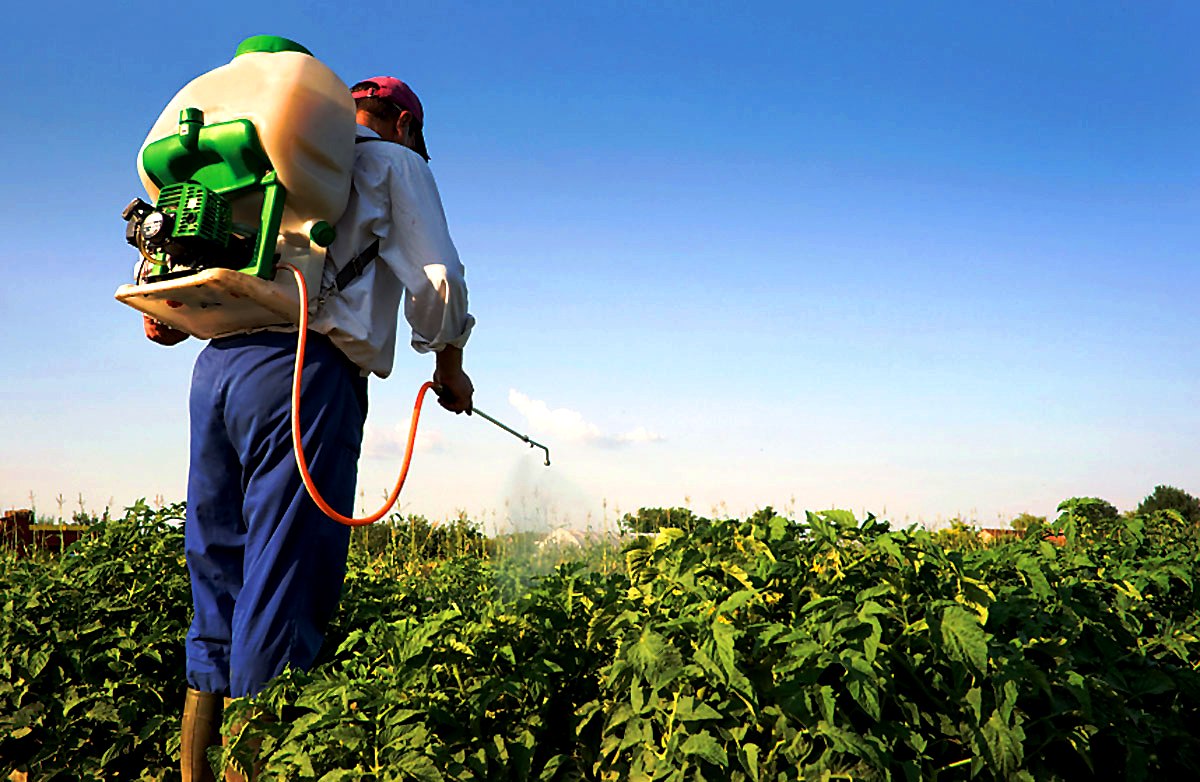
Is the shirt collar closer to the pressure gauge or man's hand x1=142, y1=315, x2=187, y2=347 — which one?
the pressure gauge

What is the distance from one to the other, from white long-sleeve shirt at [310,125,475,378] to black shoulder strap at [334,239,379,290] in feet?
0.05

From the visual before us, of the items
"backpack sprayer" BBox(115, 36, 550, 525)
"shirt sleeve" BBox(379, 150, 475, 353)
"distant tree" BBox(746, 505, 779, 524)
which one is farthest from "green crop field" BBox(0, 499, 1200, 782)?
"shirt sleeve" BBox(379, 150, 475, 353)

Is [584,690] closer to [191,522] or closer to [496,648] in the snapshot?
[496,648]

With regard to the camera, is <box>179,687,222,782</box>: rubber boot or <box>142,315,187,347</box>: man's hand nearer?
A: <box>179,687,222,782</box>: rubber boot

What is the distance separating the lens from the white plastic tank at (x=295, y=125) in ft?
9.60

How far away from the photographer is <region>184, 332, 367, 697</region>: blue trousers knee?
2.90 metres

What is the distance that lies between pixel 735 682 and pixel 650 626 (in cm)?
31

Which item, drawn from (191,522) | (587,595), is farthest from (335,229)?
(587,595)

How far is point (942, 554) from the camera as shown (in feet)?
8.60

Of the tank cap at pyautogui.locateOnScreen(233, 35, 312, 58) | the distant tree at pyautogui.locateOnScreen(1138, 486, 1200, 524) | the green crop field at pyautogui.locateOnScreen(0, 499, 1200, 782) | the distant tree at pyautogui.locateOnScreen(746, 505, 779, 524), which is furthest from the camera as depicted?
the distant tree at pyautogui.locateOnScreen(1138, 486, 1200, 524)

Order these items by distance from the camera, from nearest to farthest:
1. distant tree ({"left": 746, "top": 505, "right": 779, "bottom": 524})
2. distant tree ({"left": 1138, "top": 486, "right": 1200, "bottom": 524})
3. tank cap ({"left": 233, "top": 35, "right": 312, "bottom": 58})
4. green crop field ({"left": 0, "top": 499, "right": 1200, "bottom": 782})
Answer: green crop field ({"left": 0, "top": 499, "right": 1200, "bottom": 782}) < distant tree ({"left": 746, "top": 505, "right": 779, "bottom": 524}) < tank cap ({"left": 233, "top": 35, "right": 312, "bottom": 58}) < distant tree ({"left": 1138, "top": 486, "right": 1200, "bottom": 524})

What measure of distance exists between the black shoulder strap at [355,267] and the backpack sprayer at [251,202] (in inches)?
3.1

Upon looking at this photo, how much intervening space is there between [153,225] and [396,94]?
39.7 inches

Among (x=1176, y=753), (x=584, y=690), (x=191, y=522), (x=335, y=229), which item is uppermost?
(x=335, y=229)
